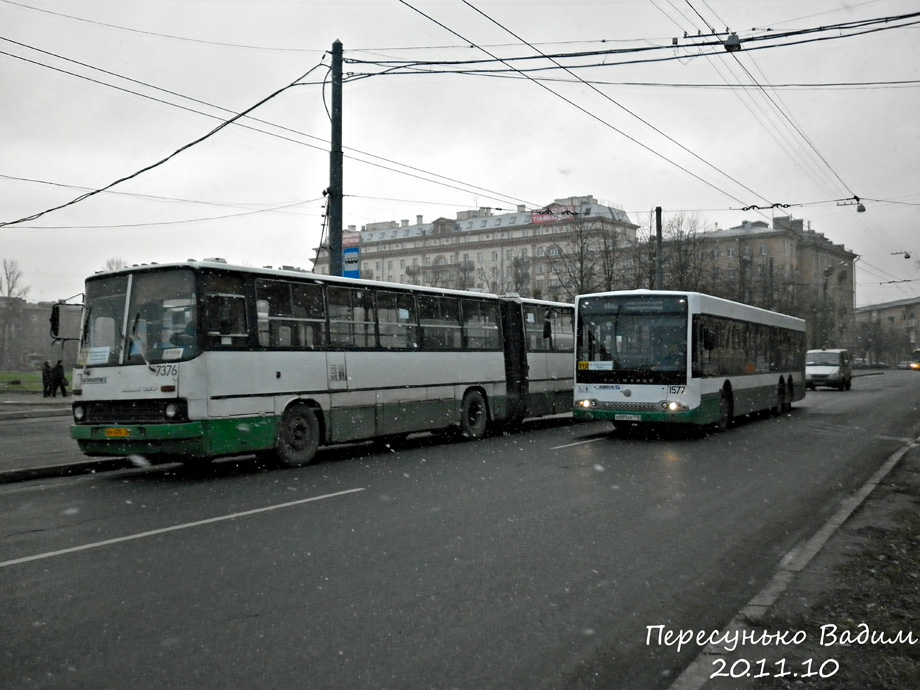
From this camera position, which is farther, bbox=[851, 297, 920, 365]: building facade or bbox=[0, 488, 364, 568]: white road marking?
bbox=[851, 297, 920, 365]: building facade

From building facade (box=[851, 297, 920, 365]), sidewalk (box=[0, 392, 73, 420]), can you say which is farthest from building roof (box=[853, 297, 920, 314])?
sidewalk (box=[0, 392, 73, 420])

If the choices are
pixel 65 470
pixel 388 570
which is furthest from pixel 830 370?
pixel 388 570

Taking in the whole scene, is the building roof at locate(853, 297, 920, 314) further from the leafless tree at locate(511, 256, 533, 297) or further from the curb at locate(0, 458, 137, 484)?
the curb at locate(0, 458, 137, 484)

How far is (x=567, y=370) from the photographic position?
2150cm

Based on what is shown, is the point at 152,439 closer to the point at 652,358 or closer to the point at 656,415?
the point at 656,415

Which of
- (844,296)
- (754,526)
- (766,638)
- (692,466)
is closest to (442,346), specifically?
(692,466)

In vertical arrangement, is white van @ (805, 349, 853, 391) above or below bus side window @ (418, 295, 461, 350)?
below

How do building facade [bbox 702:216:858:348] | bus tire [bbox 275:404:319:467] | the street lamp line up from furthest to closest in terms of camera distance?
1. building facade [bbox 702:216:858:348]
2. the street lamp
3. bus tire [bbox 275:404:319:467]

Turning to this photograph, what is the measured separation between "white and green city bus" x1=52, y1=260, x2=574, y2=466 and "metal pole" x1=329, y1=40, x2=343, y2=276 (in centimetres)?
288

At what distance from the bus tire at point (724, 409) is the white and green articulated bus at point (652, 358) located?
2 cm

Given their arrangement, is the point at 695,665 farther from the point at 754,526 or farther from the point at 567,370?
the point at 567,370

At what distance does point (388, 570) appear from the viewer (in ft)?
21.0

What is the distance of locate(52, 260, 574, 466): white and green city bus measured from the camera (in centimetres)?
1174

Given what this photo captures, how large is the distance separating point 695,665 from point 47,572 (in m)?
4.62
